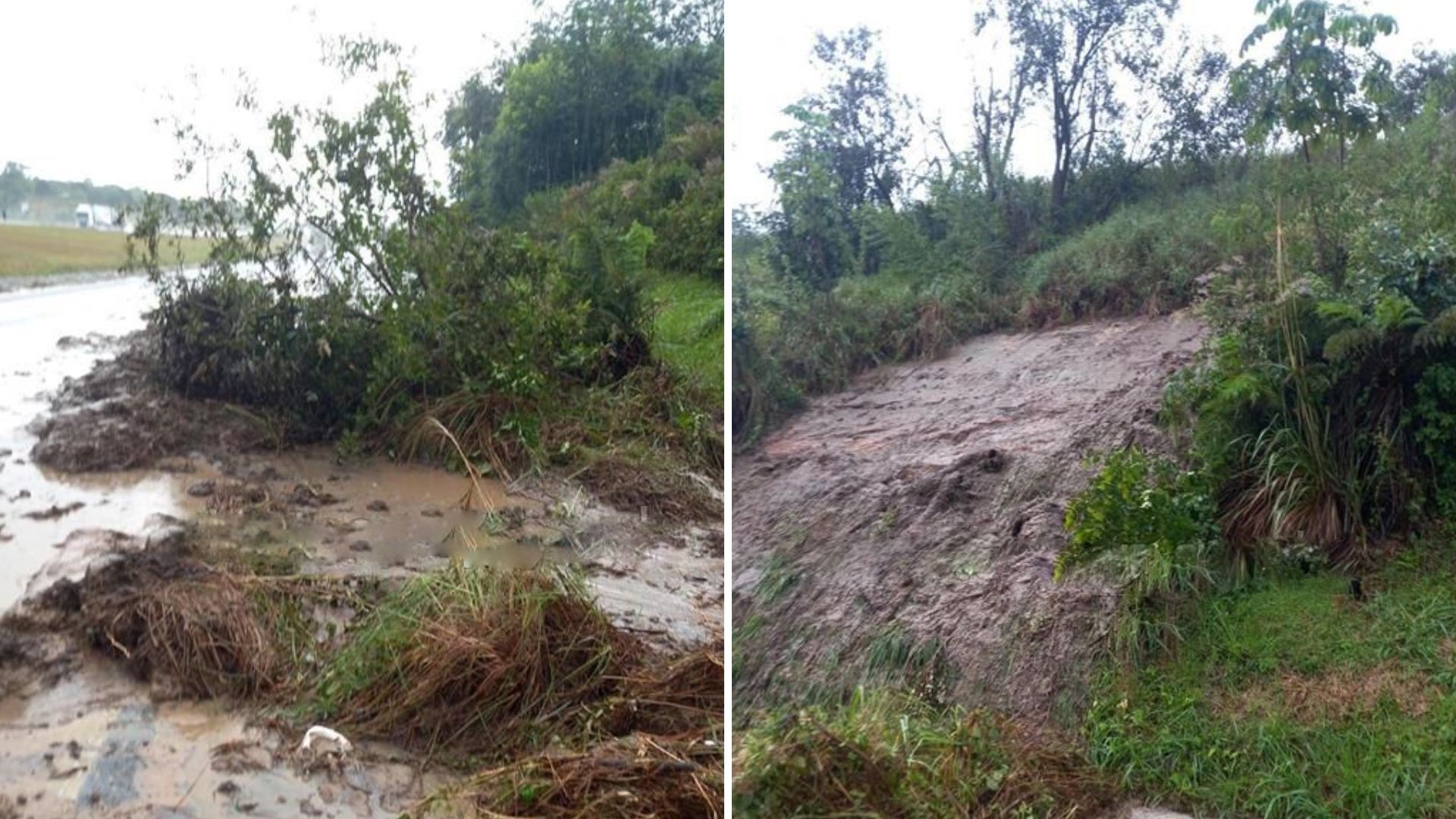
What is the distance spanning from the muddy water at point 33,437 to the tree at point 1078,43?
5.69 ft

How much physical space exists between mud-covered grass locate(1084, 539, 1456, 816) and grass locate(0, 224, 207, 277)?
79.3 inches

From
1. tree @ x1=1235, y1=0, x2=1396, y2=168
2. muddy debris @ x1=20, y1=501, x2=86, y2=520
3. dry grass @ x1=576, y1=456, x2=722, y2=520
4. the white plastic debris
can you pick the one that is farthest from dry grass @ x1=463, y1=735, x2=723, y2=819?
tree @ x1=1235, y1=0, x2=1396, y2=168

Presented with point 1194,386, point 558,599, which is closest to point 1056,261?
point 1194,386

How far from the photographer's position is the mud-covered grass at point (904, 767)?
7.60ft

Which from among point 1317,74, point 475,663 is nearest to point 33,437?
point 475,663

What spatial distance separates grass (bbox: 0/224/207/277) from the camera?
8.14ft

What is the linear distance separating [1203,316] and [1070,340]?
26 cm

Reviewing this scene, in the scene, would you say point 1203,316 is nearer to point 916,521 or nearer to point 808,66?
point 916,521

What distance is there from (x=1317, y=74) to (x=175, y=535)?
233 centimetres

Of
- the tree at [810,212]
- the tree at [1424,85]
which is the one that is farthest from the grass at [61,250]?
the tree at [1424,85]

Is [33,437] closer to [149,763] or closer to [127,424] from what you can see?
[127,424]

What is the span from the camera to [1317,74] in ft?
8.41

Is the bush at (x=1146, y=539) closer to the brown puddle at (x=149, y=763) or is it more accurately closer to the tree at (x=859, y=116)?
the tree at (x=859, y=116)

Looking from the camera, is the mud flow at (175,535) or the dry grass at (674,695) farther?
the dry grass at (674,695)
